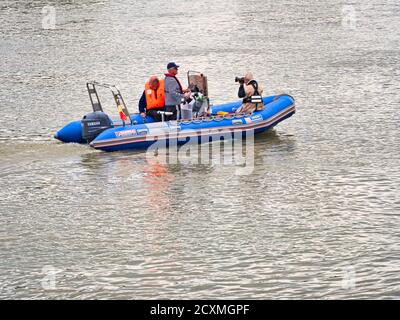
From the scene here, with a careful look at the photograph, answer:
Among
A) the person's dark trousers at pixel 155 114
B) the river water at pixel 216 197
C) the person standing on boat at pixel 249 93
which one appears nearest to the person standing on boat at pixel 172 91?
the person's dark trousers at pixel 155 114

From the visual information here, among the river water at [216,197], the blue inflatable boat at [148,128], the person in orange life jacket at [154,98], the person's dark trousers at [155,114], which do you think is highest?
the person in orange life jacket at [154,98]

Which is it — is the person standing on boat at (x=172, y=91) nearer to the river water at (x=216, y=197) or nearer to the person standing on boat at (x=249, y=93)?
the person standing on boat at (x=249, y=93)

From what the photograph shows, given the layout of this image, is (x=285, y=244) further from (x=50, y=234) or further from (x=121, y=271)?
(x=50, y=234)

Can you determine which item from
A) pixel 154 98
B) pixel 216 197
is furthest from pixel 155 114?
pixel 216 197

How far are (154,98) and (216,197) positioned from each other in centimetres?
420

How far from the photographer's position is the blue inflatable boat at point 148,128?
20.1m

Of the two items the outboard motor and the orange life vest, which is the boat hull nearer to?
the outboard motor

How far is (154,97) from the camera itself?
20.9 meters

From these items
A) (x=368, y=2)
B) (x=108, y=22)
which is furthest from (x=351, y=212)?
(x=368, y=2)

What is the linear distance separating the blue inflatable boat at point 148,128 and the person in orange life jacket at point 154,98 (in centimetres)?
18

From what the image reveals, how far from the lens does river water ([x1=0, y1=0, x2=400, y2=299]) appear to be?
44.8 feet

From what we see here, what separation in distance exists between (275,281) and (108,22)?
33.8 meters

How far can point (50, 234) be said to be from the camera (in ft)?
51.6

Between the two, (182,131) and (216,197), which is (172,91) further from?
(216,197)
